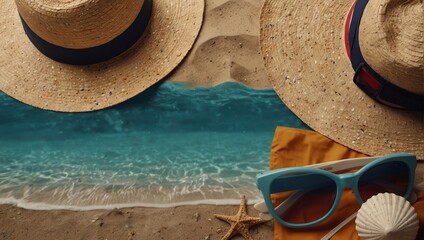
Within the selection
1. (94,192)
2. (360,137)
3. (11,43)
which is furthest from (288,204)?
(11,43)

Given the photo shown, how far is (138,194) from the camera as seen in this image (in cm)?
153

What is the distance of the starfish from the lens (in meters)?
1.43

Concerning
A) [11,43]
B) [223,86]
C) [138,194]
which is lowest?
[138,194]

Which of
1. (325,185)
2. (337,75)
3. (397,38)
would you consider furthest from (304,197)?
(397,38)

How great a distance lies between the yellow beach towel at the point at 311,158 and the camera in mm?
1432

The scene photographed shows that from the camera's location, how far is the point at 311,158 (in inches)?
59.6

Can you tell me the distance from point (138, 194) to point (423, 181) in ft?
3.01

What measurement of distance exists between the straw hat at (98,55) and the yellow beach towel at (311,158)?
18.9 inches

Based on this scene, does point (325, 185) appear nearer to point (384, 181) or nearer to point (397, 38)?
point (384, 181)

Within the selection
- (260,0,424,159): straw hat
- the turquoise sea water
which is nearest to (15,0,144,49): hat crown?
the turquoise sea water

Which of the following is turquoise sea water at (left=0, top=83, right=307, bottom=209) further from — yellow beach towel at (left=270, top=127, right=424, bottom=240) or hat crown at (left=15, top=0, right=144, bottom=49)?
hat crown at (left=15, top=0, right=144, bottom=49)

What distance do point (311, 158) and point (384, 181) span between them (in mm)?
236

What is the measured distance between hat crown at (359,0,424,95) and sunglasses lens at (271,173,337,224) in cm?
39

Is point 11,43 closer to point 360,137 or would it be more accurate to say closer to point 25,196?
point 25,196
